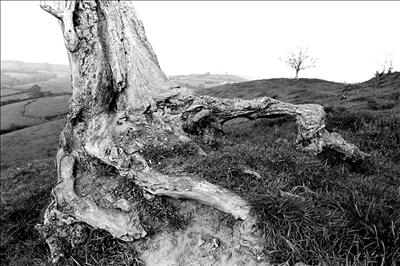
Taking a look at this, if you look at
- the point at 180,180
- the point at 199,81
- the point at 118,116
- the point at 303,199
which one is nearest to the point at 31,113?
the point at 118,116

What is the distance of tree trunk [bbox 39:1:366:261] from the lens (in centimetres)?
561

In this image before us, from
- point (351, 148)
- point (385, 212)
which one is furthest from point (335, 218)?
point (351, 148)

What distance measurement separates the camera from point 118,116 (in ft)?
22.9

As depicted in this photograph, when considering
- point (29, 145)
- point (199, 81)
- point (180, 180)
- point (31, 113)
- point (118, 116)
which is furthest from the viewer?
point (199, 81)

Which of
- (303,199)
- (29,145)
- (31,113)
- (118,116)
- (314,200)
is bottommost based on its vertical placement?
(29,145)

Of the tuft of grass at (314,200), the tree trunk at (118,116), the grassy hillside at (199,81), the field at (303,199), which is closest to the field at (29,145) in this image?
the field at (303,199)

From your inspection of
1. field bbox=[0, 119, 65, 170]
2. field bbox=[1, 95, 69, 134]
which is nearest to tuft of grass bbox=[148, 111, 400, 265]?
field bbox=[0, 119, 65, 170]

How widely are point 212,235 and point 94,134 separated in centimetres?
440

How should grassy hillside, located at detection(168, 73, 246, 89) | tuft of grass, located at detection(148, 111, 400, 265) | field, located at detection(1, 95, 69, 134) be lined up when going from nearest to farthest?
1. tuft of grass, located at detection(148, 111, 400, 265)
2. field, located at detection(1, 95, 69, 134)
3. grassy hillside, located at detection(168, 73, 246, 89)

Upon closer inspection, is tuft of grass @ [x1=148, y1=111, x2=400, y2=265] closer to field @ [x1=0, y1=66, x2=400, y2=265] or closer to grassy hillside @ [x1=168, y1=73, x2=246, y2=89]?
field @ [x1=0, y1=66, x2=400, y2=265]

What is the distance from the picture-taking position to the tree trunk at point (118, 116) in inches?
221

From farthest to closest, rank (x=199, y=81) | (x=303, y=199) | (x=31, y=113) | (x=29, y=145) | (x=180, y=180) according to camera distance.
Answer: (x=199, y=81) < (x=31, y=113) < (x=29, y=145) < (x=180, y=180) < (x=303, y=199)

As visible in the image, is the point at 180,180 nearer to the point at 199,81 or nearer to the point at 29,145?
the point at 29,145

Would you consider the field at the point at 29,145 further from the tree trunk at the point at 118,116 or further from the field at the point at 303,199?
the tree trunk at the point at 118,116
